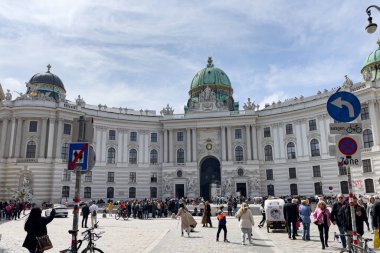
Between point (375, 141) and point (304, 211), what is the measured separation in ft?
116

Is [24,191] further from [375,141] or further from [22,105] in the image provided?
[375,141]

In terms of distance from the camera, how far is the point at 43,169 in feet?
161

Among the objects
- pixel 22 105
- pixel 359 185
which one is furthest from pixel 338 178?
pixel 22 105

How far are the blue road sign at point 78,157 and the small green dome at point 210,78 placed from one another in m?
60.3

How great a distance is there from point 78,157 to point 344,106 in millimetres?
6942

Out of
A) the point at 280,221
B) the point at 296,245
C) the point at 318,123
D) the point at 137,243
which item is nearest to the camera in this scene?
the point at 296,245

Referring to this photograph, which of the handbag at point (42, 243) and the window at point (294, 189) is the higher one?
the window at point (294, 189)

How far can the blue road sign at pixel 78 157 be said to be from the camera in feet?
26.2

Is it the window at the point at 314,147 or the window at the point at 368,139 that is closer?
the window at the point at 368,139

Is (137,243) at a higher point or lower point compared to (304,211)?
lower

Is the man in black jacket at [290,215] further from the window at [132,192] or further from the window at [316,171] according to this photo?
the window at [132,192]

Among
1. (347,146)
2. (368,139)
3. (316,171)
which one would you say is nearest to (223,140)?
(316,171)

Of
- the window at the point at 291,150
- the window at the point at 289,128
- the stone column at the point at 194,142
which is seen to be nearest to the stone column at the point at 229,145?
the stone column at the point at 194,142

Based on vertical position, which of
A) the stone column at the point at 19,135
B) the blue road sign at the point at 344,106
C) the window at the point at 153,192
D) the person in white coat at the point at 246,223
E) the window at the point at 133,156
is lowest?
the person in white coat at the point at 246,223
